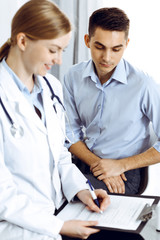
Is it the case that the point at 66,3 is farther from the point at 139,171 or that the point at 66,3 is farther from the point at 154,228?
the point at 154,228

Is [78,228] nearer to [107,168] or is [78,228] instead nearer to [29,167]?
[29,167]

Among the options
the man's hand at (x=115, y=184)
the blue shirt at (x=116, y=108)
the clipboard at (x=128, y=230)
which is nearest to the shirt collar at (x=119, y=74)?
the blue shirt at (x=116, y=108)

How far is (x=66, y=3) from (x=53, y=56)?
170cm

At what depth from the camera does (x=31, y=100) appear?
1.32 m

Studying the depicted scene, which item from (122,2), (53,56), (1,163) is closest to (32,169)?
(1,163)

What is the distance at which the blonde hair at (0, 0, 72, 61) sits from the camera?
1152mm

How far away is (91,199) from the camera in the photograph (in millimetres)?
1308

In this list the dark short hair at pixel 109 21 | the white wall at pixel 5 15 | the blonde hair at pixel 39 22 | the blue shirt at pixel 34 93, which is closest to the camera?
the blonde hair at pixel 39 22

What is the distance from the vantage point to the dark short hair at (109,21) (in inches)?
65.0

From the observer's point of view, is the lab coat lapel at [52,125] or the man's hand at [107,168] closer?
the lab coat lapel at [52,125]

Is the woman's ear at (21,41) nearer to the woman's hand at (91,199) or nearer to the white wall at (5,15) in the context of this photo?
the woman's hand at (91,199)

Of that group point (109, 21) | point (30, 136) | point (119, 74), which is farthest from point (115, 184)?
point (109, 21)

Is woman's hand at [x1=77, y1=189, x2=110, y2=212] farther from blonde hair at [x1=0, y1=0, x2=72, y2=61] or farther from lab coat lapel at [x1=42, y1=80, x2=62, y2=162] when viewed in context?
blonde hair at [x1=0, y1=0, x2=72, y2=61]

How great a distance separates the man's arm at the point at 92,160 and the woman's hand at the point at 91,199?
0.33 m
